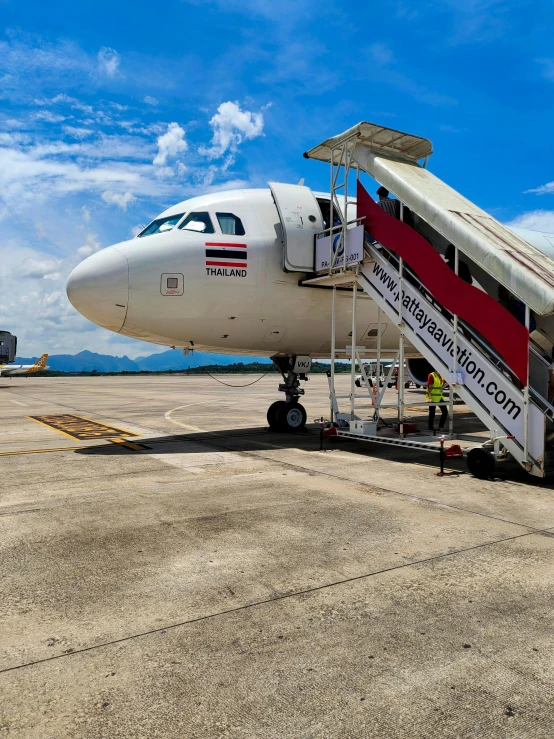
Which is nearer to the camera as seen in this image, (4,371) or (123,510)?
(123,510)

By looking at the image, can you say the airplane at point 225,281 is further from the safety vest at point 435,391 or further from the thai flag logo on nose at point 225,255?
the safety vest at point 435,391

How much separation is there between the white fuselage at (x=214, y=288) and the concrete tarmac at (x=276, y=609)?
4104 millimetres

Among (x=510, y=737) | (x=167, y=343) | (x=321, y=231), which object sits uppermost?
(x=321, y=231)

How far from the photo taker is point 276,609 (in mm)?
4137

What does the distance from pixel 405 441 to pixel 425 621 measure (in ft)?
22.3

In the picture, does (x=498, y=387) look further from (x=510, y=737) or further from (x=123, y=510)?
(x=510, y=737)

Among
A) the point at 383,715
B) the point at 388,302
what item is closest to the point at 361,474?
the point at 388,302

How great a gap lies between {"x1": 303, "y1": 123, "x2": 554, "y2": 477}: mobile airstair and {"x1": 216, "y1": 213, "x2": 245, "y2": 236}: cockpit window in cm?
184

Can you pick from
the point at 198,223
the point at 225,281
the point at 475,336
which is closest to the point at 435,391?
the point at 475,336

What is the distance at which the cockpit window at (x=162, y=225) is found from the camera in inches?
474

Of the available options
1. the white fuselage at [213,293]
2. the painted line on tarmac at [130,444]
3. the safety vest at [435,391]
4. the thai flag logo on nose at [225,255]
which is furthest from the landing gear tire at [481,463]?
the painted line on tarmac at [130,444]

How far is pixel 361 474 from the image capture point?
9.34 metres

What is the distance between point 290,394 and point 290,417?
A: 2.18 feet

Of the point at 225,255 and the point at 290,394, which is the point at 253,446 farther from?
the point at 225,255
